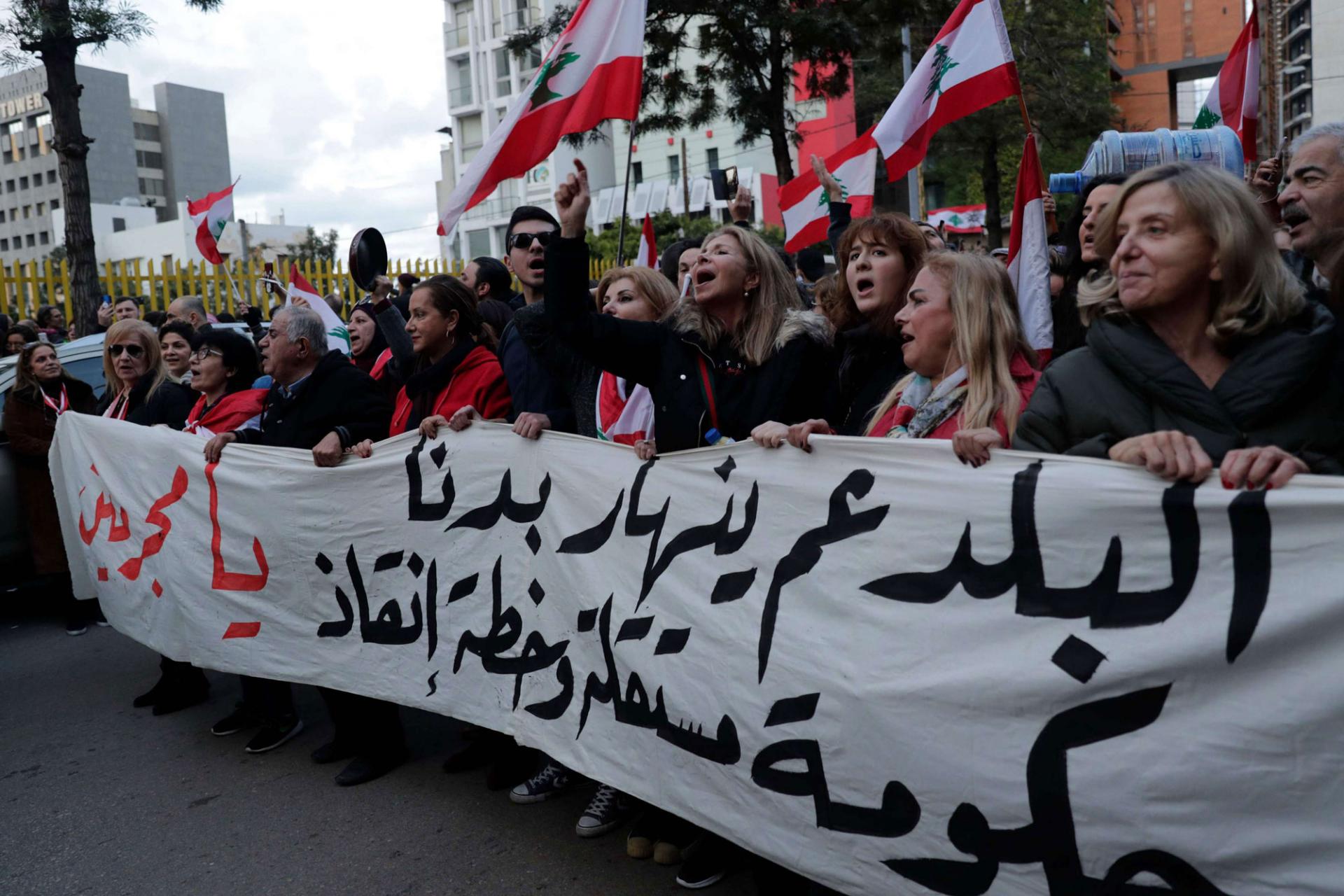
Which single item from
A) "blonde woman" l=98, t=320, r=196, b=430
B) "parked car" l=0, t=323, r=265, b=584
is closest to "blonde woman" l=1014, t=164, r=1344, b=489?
"blonde woman" l=98, t=320, r=196, b=430

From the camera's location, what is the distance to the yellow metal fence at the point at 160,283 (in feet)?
44.4

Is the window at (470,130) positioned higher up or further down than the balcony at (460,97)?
further down

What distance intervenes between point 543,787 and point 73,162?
1170 centimetres

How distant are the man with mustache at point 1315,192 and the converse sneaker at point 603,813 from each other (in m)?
2.62

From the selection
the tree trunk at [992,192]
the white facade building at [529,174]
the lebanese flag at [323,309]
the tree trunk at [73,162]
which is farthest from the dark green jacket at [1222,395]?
the white facade building at [529,174]

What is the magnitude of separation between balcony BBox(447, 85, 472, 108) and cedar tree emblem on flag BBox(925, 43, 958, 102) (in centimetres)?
6080

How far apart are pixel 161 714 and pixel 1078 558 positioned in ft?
14.6

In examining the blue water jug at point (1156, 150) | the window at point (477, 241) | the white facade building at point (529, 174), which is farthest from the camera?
the window at point (477, 241)

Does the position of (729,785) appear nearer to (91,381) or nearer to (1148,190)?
(1148,190)

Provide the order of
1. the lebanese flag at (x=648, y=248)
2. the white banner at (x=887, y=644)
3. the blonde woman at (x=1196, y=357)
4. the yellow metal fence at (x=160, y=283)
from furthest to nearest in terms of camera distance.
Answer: the yellow metal fence at (x=160, y=283) < the lebanese flag at (x=648, y=248) < the blonde woman at (x=1196, y=357) < the white banner at (x=887, y=644)

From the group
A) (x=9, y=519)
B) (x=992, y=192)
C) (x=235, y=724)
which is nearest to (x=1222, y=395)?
(x=235, y=724)

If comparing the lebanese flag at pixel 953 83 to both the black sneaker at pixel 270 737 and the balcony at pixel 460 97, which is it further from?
the balcony at pixel 460 97

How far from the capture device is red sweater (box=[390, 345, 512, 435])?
441cm

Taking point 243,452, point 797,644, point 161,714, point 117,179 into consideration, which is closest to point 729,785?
point 797,644
